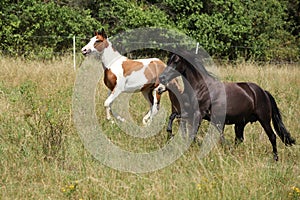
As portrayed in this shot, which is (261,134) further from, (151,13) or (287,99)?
(151,13)

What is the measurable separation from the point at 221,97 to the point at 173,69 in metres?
0.76

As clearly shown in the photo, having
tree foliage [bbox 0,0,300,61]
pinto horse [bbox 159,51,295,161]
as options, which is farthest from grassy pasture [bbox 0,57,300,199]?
tree foliage [bbox 0,0,300,61]

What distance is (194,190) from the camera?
4.74 metres

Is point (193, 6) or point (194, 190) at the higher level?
point (194, 190)

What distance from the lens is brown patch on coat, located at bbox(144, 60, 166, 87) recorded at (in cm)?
946

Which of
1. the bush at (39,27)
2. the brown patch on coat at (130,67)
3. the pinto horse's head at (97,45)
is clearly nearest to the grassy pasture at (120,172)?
the brown patch on coat at (130,67)

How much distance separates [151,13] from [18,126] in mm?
10121

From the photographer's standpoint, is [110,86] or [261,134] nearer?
[261,134]

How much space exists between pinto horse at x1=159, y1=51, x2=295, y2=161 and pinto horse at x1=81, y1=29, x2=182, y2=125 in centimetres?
259

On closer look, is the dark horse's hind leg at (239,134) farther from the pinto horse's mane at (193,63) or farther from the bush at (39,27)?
the bush at (39,27)

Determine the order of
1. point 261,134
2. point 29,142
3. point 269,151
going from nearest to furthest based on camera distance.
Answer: point 29,142 → point 269,151 → point 261,134

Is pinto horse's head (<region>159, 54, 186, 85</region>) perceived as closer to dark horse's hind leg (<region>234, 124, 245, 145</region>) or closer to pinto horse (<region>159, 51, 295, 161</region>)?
pinto horse (<region>159, 51, 295, 161</region>)

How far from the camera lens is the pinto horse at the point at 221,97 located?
6.63 meters

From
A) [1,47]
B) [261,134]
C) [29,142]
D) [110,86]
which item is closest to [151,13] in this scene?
[1,47]
